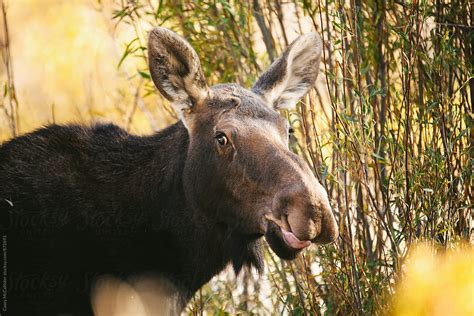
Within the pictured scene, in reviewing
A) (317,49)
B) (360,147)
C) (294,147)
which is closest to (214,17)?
(294,147)

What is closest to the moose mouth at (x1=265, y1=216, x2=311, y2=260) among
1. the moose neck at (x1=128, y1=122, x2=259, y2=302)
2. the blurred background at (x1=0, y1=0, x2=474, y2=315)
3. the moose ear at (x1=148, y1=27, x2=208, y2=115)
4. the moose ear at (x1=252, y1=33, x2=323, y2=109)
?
the moose neck at (x1=128, y1=122, x2=259, y2=302)

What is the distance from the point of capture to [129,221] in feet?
19.7

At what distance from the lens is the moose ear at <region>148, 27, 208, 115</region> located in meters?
6.00

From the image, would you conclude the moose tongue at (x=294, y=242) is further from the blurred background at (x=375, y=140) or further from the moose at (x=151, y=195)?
the blurred background at (x=375, y=140)

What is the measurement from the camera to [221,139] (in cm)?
575

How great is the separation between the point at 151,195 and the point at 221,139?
69 cm

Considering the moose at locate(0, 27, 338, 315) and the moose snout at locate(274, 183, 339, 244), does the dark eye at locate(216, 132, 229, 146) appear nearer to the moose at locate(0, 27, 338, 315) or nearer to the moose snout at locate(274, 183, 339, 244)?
the moose at locate(0, 27, 338, 315)

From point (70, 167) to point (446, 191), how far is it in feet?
9.30

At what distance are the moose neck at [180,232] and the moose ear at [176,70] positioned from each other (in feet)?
0.77

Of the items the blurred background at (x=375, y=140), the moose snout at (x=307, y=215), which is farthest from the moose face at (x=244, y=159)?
the blurred background at (x=375, y=140)

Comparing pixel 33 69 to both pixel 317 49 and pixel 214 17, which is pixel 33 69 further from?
pixel 317 49

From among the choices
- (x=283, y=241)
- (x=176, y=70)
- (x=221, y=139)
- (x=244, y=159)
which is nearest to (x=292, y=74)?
(x=176, y=70)

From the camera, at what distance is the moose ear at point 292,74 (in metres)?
6.52

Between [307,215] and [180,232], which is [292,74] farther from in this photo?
[307,215]
